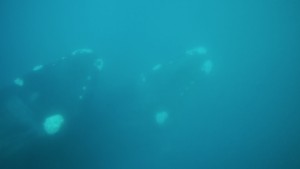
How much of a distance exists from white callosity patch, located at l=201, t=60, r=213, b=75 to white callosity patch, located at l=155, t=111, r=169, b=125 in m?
3.38

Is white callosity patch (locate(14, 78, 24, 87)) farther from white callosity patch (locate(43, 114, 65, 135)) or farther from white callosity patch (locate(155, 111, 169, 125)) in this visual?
white callosity patch (locate(155, 111, 169, 125))

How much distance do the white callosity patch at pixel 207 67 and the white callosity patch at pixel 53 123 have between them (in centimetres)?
760

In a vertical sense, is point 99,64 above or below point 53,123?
above

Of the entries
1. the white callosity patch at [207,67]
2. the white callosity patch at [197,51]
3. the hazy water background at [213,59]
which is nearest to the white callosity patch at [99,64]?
the hazy water background at [213,59]

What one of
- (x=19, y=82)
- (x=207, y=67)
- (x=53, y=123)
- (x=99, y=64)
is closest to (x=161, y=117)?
(x=99, y=64)

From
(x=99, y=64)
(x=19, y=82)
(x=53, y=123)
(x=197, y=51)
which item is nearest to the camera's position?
(x=53, y=123)

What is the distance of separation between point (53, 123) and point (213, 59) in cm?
921

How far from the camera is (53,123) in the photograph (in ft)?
39.8

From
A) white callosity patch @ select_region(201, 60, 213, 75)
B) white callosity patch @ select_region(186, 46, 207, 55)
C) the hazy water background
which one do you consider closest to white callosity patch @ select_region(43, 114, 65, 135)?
the hazy water background

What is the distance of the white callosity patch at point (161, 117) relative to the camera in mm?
14548

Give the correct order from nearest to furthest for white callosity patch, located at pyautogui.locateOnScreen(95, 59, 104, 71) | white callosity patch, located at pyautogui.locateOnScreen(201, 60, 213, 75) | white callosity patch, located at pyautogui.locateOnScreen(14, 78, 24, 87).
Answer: white callosity patch, located at pyautogui.locateOnScreen(14, 78, 24, 87)
white callosity patch, located at pyautogui.locateOnScreen(95, 59, 104, 71)
white callosity patch, located at pyautogui.locateOnScreen(201, 60, 213, 75)

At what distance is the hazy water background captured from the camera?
15.8 metres

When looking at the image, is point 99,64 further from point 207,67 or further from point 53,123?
point 207,67

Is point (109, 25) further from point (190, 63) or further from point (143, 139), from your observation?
point (143, 139)
